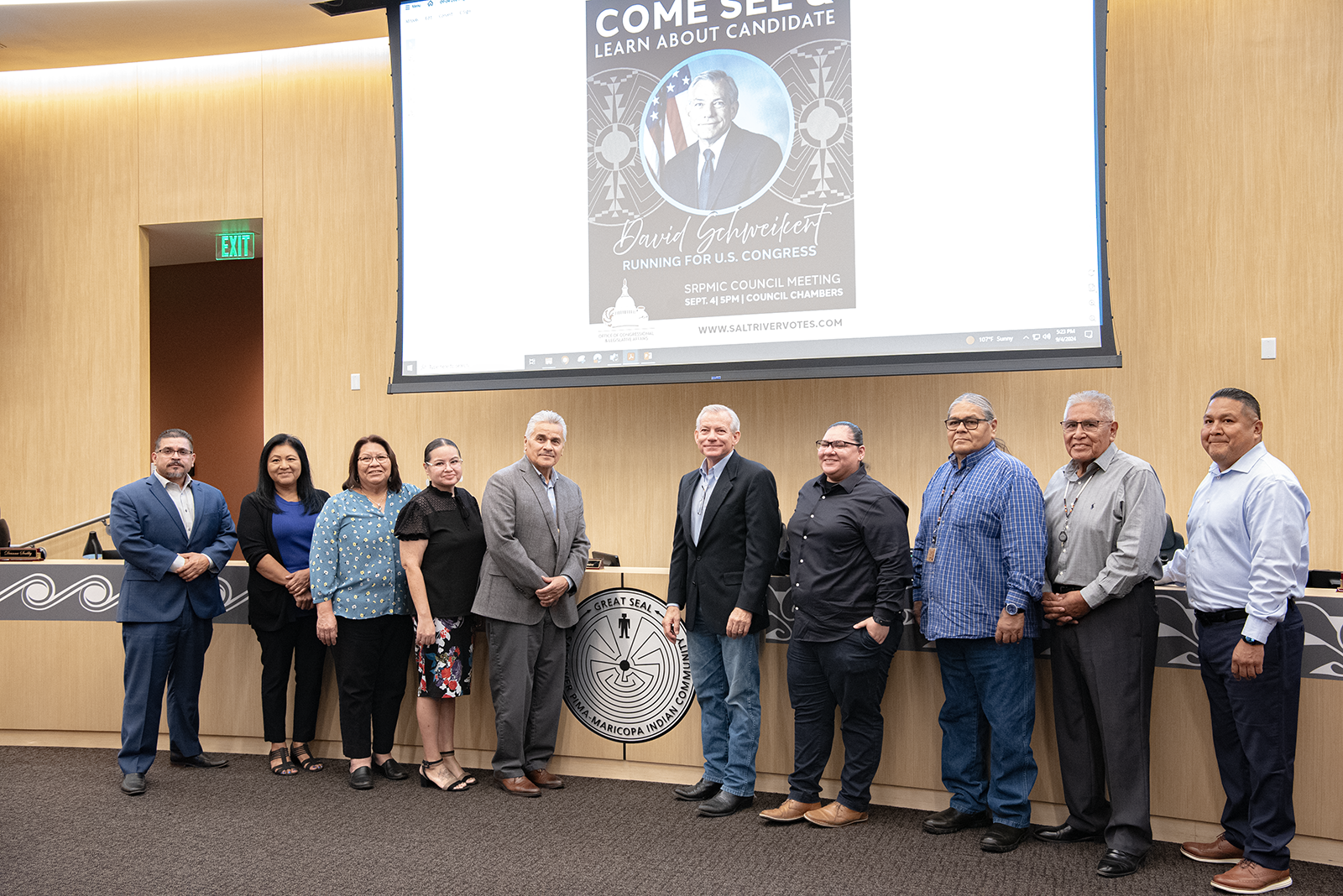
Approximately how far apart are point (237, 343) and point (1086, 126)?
6.47m

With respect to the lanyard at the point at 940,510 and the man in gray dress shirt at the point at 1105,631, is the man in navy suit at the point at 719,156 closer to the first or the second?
the lanyard at the point at 940,510

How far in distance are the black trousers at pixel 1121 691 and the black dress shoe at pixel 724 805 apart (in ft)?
4.05

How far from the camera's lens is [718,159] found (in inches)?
181

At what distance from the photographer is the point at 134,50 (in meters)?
5.48

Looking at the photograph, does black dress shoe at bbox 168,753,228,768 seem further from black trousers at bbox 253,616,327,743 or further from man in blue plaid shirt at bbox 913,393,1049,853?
man in blue plaid shirt at bbox 913,393,1049,853

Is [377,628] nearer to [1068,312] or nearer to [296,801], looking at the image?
Answer: [296,801]

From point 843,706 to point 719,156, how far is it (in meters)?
2.56

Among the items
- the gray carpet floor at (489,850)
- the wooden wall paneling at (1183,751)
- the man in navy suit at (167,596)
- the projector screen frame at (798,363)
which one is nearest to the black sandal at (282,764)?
the gray carpet floor at (489,850)

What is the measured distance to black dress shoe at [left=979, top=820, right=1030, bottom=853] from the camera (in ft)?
10.7

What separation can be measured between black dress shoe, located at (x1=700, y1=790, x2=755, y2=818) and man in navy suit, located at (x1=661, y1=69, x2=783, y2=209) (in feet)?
8.51

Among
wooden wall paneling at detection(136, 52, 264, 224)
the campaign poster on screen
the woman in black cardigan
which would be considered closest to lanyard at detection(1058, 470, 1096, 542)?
the campaign poster on screen

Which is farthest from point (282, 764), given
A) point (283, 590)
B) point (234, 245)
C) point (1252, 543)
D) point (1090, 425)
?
point (1252, 543)

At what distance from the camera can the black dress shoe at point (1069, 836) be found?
3322mm


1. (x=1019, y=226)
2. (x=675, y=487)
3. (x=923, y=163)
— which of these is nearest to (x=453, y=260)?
(x=675, y=487)
